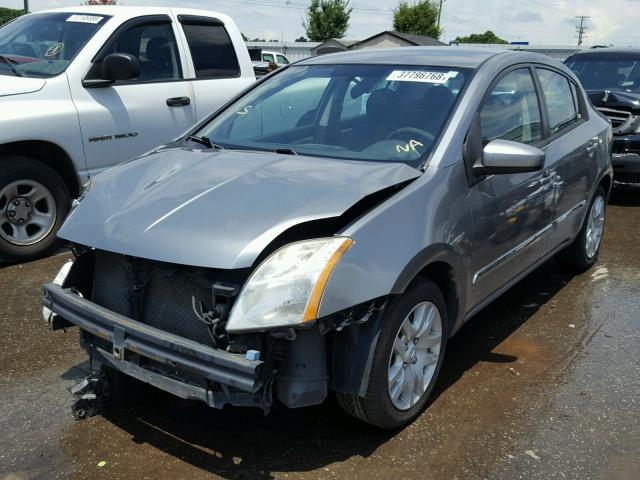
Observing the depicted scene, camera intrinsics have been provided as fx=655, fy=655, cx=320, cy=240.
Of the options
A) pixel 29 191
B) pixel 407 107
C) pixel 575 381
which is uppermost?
pixel 407 107

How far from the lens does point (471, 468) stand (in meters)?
2.84

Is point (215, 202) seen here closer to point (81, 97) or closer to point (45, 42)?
point (81, 97)

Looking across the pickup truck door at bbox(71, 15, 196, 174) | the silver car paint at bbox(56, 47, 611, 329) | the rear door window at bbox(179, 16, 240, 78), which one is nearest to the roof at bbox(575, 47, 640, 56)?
the rear door window at bbox(179, 16, 240, 78)

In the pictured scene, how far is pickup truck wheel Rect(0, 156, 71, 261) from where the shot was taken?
5.24 m

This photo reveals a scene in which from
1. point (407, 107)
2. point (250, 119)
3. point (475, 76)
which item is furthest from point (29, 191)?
point (475, 76)

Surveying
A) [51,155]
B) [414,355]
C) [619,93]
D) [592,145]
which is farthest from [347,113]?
[619,93]

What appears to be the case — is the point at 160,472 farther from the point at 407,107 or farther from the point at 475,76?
the point at 475,76

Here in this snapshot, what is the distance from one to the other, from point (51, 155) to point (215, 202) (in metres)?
3.28

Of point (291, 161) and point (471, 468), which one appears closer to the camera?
point (471, 468)

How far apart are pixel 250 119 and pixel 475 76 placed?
4.47 feet

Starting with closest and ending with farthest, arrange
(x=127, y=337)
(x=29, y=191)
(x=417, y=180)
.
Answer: (x=127, y=337) < (x=417, y=180) < (x=29, y=191)

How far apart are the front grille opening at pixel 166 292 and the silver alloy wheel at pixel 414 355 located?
803 millimetres

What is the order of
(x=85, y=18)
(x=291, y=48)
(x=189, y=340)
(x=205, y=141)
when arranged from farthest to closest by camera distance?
(x=291, y=48)
(x=85, y=18)
(x=205, y=141)
(x=189, y=340)

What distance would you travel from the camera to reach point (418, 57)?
12.9ft
